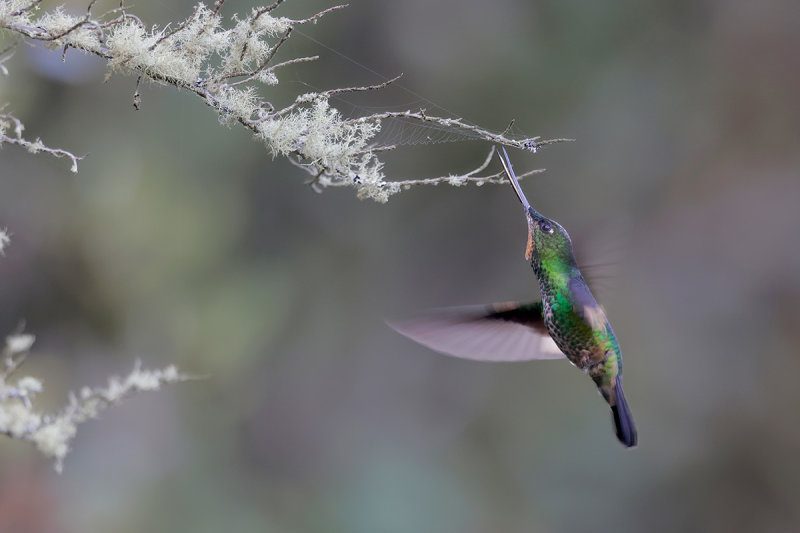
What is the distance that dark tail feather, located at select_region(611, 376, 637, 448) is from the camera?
43.9 inches

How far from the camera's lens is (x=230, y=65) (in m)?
0.85

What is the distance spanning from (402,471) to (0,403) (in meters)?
3.03

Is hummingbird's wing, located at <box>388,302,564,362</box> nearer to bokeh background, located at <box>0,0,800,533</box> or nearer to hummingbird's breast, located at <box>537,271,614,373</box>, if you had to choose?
hummingbird's breast, located at <box>537,271,614,373</box>

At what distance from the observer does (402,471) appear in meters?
3.74

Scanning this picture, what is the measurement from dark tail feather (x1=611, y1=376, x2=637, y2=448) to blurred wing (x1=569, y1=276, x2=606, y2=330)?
0.13 m

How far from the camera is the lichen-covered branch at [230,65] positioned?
2.64ft

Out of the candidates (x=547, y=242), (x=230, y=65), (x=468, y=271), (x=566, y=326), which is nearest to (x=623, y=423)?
(x=566, y=326)

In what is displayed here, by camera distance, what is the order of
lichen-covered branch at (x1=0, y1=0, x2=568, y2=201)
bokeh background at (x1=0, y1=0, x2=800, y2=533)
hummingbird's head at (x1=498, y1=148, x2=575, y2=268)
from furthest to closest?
bokeh background at (x1=0, y1=0, x2=800, y2=533), hummingbird's head at (x1=498, y1=148, x2=575, y2=268), lichen-covered branch at (x1=0, y1=0, x2=568, y2=201)

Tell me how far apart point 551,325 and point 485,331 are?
0.12 m

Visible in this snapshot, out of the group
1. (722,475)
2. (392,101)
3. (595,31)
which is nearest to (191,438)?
(392,101)

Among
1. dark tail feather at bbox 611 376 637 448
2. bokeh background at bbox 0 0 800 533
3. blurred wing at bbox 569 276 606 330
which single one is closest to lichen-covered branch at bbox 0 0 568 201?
blurred wing at bbox 569 276 606 330

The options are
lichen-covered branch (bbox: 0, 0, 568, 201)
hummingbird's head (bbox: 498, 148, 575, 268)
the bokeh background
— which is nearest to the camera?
lichen-covered branch (bbox: 0, 0, 568, 201)

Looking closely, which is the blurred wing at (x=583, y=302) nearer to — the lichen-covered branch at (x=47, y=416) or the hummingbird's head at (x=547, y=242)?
the hummingbird's head at (x=547, y=242)

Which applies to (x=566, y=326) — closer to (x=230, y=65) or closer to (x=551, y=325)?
(x=551, y=325)
